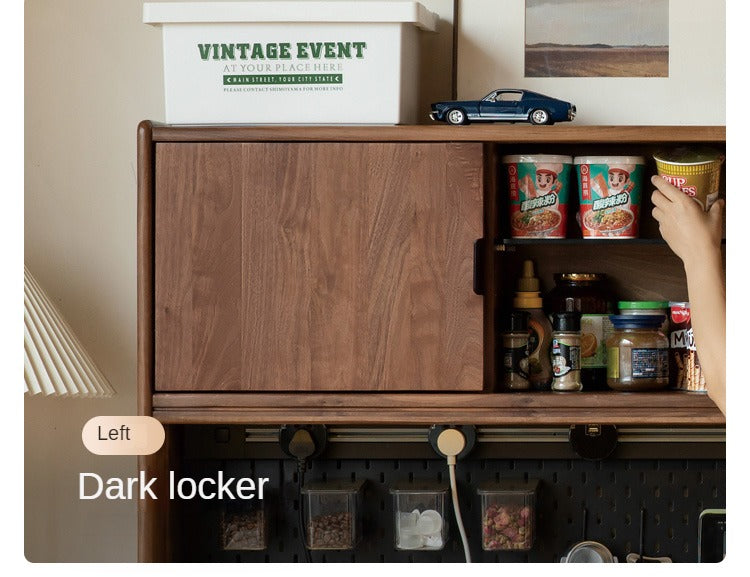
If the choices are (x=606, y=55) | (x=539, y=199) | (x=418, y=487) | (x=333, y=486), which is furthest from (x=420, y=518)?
(x=606, y=55)

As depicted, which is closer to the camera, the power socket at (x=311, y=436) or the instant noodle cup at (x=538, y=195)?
the instant noodle cup at (x=538, y=195)

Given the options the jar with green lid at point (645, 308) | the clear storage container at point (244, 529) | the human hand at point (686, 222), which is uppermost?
the human hand at point (686, 222)

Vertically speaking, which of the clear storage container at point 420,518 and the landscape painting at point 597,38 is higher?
the landscape painting at point 597,38

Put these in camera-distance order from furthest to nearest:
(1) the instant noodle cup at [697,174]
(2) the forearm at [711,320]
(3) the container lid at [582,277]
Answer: (3) the container lid at [582,277]
(1) the instant noodle cup at [697,174]
(2) the forearm at [711,320]

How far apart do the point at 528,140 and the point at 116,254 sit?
0.71m

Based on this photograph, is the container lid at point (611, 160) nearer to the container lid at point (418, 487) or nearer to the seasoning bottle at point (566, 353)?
the seasoning bottle at point (566, 353)

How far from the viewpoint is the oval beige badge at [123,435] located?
56.6 inches

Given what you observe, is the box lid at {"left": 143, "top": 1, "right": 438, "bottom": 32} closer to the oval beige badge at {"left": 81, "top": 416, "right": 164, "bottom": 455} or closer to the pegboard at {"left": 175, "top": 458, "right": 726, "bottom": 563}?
the oval beige badge at {"left": 81, "top": 416, "right": 164, "bottom": 455}

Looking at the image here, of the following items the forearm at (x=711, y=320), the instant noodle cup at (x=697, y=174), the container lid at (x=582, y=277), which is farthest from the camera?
the container lid at (x=582, y=277)

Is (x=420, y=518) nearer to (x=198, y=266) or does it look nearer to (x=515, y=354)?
(x=515, y=354)

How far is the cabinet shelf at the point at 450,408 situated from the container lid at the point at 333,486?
24cm

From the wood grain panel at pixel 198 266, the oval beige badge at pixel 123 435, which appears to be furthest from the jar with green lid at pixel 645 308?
the oval beige badge at pixel 123 435

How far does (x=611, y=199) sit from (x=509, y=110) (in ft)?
0.65

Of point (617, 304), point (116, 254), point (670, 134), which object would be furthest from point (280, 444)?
point (670, 134)
